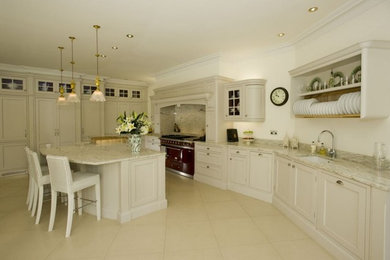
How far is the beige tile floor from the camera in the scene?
2096mm

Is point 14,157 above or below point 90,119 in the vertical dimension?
below

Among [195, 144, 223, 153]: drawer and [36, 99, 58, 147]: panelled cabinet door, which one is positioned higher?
[36, 99, 58, 147]: panelled cabinet door

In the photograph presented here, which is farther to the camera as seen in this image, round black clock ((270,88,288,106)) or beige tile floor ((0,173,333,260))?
round black clock ((270,88,288,106))

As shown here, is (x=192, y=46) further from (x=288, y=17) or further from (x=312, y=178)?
(x=312, y=178)

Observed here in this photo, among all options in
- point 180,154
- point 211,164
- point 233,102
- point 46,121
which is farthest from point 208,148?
point 46,121

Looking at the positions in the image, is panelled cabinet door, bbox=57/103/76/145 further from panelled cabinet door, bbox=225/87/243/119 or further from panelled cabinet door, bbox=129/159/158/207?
panelled cabinet door, bbox=225/87/243/119

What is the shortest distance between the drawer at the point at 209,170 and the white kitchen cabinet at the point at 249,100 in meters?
1.10

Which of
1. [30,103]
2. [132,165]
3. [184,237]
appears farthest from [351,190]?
[30,103]

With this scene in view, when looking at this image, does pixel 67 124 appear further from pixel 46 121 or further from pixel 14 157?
pixel 14 157

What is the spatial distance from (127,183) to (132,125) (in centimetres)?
81

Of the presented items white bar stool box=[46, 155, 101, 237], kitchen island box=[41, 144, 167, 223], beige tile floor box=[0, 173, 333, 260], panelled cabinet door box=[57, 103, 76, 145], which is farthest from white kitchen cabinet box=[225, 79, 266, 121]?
panelled cabinet door box=[57, 103, 76, 145]

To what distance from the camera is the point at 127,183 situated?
2.74 meters

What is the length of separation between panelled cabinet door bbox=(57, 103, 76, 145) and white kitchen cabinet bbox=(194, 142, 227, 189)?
12.4 ft

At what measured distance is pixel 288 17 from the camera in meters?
2.68
